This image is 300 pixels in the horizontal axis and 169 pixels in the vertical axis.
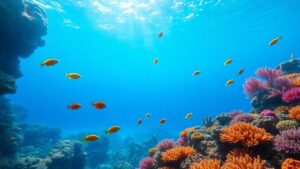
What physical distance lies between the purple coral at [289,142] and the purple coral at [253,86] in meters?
4.09

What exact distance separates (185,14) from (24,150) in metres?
26.3

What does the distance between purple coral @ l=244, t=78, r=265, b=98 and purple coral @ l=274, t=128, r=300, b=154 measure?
161 inches

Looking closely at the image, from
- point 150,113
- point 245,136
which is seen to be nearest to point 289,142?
point 245,136

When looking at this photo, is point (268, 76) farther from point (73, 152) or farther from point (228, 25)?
point (228, 25)

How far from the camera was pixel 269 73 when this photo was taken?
7969mm

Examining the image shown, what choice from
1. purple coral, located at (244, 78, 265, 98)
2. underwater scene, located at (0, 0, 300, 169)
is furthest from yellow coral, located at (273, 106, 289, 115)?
purple coral, located at (244, 78, 265, 98)

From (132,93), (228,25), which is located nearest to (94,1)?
(228,25)

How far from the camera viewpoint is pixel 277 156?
4.09m

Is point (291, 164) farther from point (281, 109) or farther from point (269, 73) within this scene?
point (269, 73)

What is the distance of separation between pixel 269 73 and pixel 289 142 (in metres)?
4.62

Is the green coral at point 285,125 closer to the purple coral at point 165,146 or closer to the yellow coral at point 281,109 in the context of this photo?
the yellow coral at point 281,109

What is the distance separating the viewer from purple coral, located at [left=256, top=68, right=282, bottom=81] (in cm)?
783

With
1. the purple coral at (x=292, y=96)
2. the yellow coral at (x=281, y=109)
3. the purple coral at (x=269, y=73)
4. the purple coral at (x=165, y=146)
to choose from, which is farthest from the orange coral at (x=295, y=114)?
the purple coral at (x=165, y=146)

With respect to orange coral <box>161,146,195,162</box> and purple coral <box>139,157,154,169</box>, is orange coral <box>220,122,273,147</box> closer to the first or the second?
orange coral <box>161,146,195,162</box>
